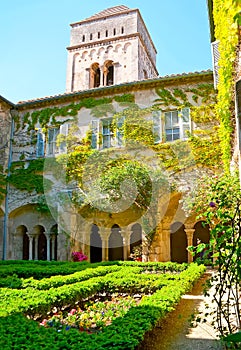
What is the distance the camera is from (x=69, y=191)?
1260cm

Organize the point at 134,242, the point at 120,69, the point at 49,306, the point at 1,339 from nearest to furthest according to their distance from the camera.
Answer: the point at 1,339 → the point at 49,306 → the point at 134,242 → the point at 120,69

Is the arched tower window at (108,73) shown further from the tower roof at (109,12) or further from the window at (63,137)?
the window at (63,137)

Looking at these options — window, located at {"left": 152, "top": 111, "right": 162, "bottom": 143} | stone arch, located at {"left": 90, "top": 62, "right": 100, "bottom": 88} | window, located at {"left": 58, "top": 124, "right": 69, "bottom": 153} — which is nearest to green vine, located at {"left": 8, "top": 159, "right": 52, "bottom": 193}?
window, located at {"left": 58, "top": 124, "right": 69, "bottom": 153}

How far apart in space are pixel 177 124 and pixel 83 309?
8097 mm

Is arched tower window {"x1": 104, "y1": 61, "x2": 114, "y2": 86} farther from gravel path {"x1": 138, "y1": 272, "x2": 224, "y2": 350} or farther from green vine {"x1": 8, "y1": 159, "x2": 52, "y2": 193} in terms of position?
gravel path {"x1": 138, "y1": 272, "x2": 224, "y2": 350}

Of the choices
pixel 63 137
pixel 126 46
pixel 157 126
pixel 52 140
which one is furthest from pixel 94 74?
pixel 157 126

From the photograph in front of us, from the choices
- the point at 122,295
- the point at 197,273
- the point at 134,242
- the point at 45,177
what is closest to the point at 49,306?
the point at 122,295

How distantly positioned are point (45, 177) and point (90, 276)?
6785mm

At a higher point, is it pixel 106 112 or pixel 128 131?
pixel 106 112

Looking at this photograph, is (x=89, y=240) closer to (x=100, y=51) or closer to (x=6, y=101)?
(x=6, y=101)

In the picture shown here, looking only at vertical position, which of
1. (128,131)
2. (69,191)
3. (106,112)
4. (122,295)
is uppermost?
(106,112)

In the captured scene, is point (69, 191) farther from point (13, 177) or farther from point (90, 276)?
point (90, 276)

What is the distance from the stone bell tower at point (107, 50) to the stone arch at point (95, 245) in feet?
31.3

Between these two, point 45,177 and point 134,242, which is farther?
point 134,242
